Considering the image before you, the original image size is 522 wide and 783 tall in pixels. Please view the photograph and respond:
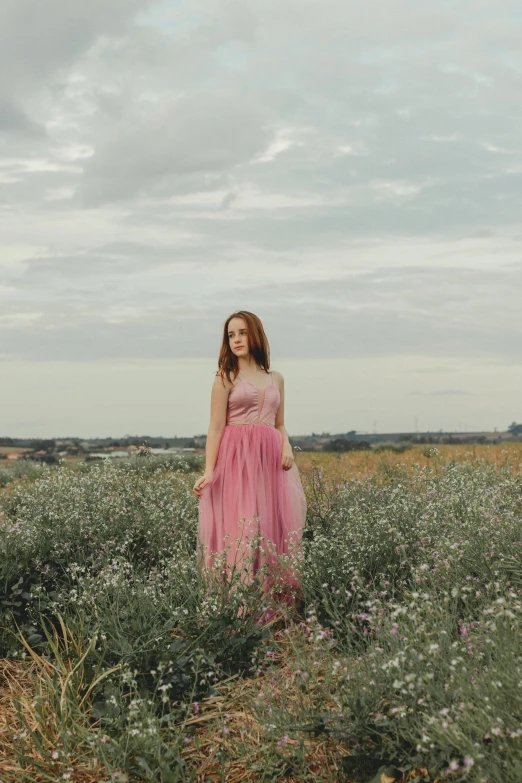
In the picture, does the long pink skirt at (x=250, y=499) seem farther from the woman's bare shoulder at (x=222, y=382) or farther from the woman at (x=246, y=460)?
the woman's bare shoulder at (x=222, y=382)

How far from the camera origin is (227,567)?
5.76 meters

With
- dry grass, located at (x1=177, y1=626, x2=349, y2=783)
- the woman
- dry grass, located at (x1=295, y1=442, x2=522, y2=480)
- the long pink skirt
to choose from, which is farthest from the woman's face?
dry grass, located at (x1=295, y1=442, x2=522, y2=480)

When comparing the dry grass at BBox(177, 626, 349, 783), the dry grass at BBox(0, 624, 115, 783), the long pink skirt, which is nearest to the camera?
the dry grass at BBox(177, 626, 349, 783)

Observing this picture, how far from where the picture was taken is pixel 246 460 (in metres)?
6.30

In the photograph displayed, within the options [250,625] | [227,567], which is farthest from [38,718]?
[227,567]

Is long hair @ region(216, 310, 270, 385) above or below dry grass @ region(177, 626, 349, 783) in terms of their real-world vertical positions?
above

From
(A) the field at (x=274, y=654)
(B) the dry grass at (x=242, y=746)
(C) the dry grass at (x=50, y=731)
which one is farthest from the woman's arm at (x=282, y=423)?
(C) the dry grass at (x=50, y=731)

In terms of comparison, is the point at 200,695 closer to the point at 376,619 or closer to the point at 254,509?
the point at 376,619

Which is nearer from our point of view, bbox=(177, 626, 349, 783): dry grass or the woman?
bbox=(177, 626, 349, 783): dry grass

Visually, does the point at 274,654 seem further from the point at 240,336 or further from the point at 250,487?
the point at 240,336

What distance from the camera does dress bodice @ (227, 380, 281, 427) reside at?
250 inches

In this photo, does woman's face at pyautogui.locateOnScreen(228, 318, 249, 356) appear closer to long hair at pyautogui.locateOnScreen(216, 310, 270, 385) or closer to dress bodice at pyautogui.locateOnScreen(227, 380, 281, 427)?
long hair at pyautogui.locateOnScreen(216, 310, 270, 385)

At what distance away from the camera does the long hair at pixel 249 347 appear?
21.1 feet

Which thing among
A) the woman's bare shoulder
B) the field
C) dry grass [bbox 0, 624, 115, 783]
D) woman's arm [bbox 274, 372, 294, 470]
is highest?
the woman's bare shoulder
